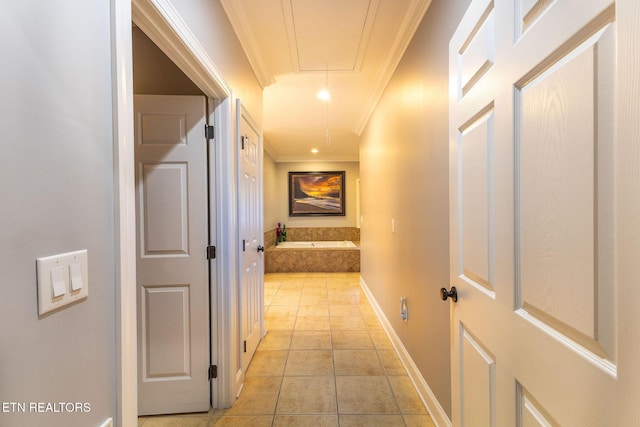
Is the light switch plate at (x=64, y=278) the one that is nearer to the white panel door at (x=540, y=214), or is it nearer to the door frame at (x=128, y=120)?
the door frame at (x=128, y=120)

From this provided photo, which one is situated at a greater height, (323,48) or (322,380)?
(323,48)

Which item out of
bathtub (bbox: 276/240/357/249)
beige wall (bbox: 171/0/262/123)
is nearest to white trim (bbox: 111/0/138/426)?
beige wall (bbox: 171/0/262/123)

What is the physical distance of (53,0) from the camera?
1.97 ft

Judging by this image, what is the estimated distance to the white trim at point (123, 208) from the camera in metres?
0.76

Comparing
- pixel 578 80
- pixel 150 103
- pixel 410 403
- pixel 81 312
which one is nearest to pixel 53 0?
pixel 81 312

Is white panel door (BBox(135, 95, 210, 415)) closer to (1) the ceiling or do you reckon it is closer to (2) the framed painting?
(1) the ceiling

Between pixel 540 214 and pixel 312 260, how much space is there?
5297 millimetres

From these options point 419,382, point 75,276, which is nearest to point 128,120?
point 75,276

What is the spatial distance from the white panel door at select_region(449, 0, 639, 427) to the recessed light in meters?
2.38

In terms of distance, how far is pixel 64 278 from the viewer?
62 cm

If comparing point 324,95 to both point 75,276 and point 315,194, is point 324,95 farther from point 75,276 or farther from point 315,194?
point 315,194

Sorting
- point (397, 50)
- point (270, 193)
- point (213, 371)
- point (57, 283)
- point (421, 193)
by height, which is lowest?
point (213, 371)

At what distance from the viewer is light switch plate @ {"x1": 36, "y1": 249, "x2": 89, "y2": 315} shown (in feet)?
1.88

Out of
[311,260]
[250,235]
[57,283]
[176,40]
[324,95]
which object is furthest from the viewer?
[311,260]
